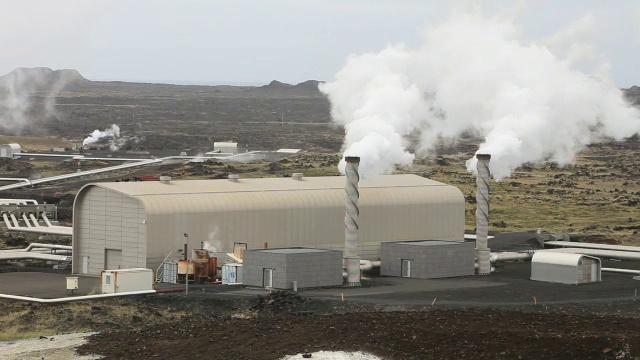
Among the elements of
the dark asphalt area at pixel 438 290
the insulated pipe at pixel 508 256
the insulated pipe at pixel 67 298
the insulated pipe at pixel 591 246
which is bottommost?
the insulated pipe at pixel 67 298

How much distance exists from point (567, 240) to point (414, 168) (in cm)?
7195

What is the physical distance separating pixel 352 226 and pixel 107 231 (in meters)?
17.4

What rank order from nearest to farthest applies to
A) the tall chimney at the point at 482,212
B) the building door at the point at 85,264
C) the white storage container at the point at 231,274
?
the white storage container at the point at 231,274, the building door at the point at 85,264, the tall chimney at the point at 482,212

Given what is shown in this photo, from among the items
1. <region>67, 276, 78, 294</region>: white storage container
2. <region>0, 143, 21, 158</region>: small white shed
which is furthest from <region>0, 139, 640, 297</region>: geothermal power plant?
<region>0, 143, 21, 158</region>: small white shed

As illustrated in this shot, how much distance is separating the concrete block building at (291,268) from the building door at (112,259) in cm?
994

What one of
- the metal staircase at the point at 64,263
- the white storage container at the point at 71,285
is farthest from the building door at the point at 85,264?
the white storage container at the point at 71,285

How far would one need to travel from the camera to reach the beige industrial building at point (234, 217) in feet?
272

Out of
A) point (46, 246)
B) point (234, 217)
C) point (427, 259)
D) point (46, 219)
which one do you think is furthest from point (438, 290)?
point (46, 219)

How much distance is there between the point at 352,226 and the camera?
81.4 metres

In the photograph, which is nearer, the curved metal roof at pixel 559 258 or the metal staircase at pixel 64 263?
the curved metal roof at pixel 559 258

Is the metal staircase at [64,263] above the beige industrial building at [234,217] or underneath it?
underneath

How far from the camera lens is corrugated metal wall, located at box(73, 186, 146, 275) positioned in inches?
3248

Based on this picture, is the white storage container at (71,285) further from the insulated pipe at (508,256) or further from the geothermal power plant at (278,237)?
the insulated pipe at (508,256)

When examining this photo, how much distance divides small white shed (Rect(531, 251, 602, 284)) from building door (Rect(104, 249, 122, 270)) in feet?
95.3
